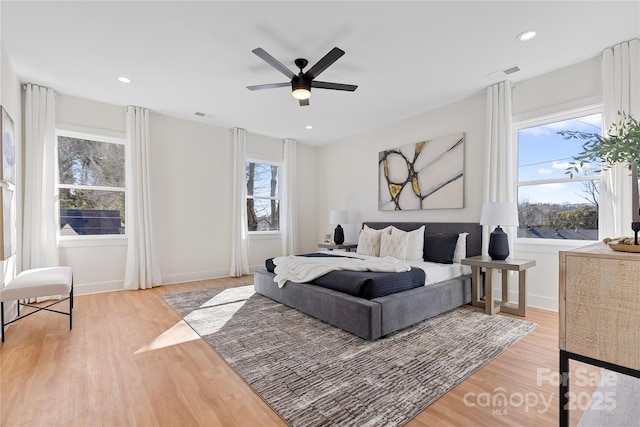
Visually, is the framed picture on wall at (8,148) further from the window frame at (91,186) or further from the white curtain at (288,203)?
the white curtain at (288,203)

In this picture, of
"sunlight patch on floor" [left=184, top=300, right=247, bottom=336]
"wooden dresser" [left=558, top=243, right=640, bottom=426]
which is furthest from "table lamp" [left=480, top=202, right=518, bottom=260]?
"sunlight patch on floor" [left=184, top=300, right=247, bottom=336]

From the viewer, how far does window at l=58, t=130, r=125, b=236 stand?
13.9 feet

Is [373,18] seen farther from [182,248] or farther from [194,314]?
[182,248]

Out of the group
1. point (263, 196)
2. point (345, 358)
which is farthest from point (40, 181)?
point (345, 358)

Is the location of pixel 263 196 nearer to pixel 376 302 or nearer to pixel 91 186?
pixel 91 186

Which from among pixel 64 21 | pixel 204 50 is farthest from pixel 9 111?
pixel 204 50

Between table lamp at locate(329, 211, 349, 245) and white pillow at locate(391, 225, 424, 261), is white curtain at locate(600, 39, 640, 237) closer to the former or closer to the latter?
white pillow at locate(391, 225, 424, 261)

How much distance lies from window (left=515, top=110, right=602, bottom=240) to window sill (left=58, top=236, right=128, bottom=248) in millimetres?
5637

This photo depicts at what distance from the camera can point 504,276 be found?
3.63m

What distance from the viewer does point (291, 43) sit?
2.87 m

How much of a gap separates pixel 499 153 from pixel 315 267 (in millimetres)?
2711

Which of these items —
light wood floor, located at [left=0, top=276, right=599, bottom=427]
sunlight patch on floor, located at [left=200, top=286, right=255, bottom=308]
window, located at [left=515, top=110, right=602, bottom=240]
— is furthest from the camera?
sunlight patch on floor, located at [left=200, top=286, right=255, bottom=308]

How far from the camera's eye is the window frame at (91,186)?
4.16 m

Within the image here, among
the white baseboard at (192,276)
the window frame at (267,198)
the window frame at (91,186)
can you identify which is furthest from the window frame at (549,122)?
the window frame at (91,186)
